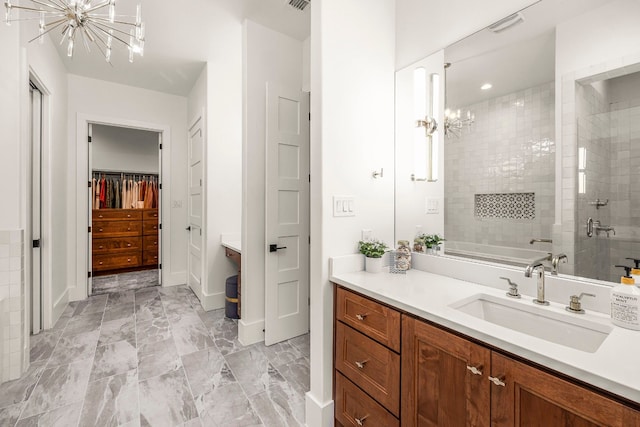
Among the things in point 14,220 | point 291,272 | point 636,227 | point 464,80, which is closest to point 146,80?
point 14,220

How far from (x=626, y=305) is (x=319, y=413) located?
1.43 m

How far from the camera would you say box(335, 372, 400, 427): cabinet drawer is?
1.28m

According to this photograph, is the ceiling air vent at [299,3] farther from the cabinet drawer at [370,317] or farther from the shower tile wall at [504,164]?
the cabinet drawer at [370,317]

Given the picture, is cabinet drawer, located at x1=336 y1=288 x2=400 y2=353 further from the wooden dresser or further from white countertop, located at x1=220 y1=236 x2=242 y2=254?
the wooden dresser

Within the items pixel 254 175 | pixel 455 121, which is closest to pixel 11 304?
pixel 254 175

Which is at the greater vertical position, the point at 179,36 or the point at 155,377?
the point at 179,36

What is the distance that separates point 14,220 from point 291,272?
2.11m

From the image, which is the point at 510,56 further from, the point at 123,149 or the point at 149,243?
the point at 123,149

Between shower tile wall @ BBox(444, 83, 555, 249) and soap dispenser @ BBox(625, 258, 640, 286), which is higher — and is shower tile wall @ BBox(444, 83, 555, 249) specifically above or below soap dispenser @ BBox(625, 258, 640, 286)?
above

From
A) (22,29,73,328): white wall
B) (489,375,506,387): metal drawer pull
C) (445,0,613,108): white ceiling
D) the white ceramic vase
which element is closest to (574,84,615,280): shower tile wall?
(445,0,613,108): white ceiling

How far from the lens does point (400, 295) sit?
4.13 ft

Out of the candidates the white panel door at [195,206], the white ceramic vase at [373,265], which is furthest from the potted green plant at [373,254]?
the white panel door at [195,206]

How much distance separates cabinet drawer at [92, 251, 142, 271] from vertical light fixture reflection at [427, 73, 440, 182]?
5586mm

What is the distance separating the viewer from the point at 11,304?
6.77ft
